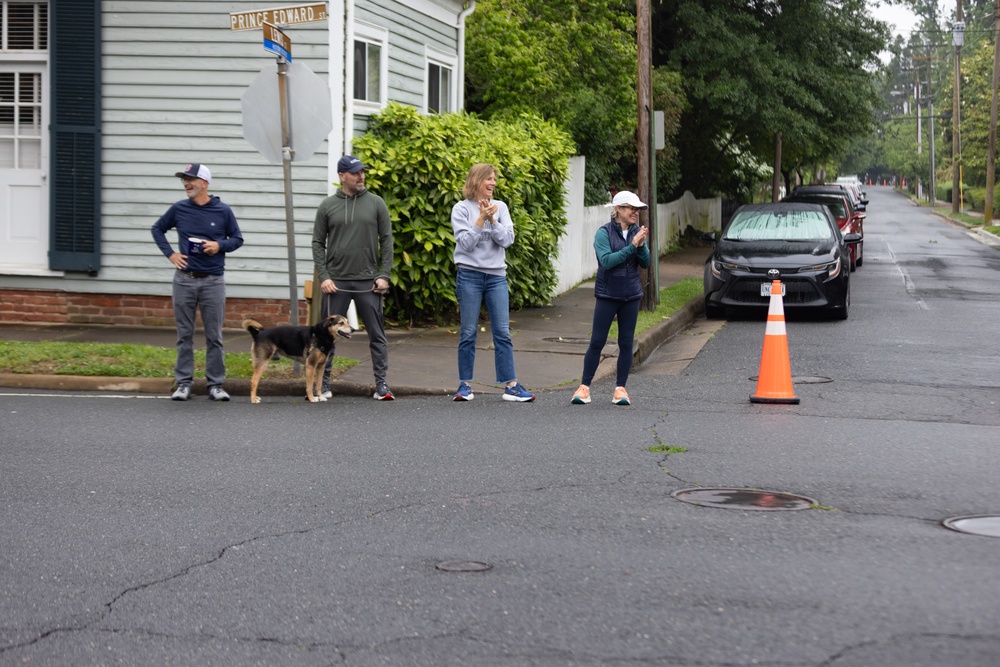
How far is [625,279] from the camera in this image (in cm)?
980

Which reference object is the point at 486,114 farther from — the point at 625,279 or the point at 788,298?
the point at 625,279

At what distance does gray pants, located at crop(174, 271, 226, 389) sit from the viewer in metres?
10.2

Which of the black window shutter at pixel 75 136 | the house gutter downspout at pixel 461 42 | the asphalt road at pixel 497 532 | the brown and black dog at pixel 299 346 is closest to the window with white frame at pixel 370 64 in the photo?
the black window shutter at pixel 75 136

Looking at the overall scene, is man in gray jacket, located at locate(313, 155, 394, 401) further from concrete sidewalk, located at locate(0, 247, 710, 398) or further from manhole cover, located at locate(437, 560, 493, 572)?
manhole cover, located at locate(437, 560, 493, 572)

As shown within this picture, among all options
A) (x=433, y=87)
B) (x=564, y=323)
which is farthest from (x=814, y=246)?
(x=433, y=87)

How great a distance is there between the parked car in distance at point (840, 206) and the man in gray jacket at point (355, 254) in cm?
1581

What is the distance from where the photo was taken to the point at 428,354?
12.2 m

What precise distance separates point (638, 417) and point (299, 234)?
5852mm

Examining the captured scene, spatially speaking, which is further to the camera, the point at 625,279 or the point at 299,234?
the point at 299,234

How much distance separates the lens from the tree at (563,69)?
2111 cm

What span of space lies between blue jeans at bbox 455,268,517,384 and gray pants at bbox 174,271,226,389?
2.01m

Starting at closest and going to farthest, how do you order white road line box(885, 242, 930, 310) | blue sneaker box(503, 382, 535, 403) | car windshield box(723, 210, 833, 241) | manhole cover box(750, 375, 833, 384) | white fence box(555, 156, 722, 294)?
1. blue sneaker box(503, 382, 535, 403)
2. manhole cover box(750, 375, 833, 384)
3. car windshield box(723, 210, 833, 241)
4. white road line box(885, 242, 930, 310)
5. white fence box(555, 156, 722, 294)

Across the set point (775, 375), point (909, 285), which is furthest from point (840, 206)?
point (775, 375)

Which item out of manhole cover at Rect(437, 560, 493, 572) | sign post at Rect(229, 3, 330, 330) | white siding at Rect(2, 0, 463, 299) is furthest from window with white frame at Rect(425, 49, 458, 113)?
manhole cover at Rect(437, 560, 493, 572)
